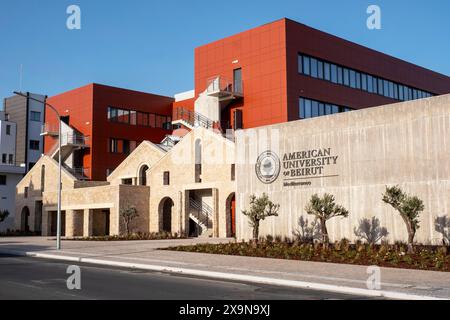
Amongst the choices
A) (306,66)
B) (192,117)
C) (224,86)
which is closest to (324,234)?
(306,66)

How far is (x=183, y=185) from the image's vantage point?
4150cm

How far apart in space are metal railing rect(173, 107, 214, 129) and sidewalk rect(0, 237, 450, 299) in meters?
23.9

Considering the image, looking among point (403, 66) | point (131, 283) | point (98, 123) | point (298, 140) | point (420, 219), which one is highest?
point (403, 66)

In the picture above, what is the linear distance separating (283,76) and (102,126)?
71.3 feet

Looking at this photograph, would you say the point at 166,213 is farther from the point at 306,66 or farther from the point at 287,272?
the point at 287,272

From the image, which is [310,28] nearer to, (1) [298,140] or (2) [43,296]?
(1) [298,140]

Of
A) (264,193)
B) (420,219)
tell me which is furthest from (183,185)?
(420,219)

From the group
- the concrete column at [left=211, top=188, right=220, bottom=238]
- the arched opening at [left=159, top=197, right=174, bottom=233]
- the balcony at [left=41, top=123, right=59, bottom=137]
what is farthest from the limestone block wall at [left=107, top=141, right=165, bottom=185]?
the balcony at [left=41, top=123, right=59, bottom=137]

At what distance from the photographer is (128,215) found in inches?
1649

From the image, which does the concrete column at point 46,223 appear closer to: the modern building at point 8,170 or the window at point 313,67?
the modern building at point 8,170

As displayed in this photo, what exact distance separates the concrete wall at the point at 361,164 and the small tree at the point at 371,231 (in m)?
0.24

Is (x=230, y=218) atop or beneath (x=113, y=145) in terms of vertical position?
beneath

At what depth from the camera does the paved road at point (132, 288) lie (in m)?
11.6
